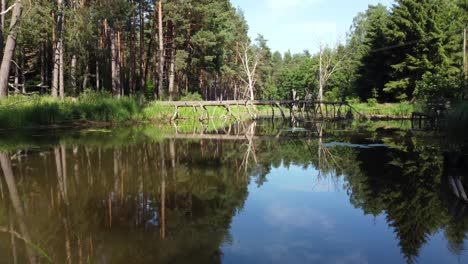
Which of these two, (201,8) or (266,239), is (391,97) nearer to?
(201,8)

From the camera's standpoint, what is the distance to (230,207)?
24.4 feet

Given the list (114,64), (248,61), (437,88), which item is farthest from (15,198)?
(248,61)

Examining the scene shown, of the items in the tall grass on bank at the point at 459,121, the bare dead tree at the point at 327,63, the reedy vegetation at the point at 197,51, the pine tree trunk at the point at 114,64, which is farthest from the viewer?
the bare dead tree at the point at 327,63

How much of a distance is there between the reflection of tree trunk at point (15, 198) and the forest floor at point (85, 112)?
9.08 m

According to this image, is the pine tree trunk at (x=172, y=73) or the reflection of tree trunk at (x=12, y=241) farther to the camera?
the pine tree trunk at (x=172, y=73)

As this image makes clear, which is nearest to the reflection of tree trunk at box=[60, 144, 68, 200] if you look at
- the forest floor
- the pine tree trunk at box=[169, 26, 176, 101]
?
the forest floor

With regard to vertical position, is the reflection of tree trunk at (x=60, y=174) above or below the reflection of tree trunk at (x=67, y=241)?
above

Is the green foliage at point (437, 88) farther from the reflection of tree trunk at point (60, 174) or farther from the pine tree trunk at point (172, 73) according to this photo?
the pine tree trunk at point (172, 73)

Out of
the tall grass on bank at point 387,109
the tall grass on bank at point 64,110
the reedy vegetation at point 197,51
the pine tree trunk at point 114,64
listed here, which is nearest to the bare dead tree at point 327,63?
the reedy vegetation at point 197,51

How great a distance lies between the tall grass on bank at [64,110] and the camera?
20547 millimetres

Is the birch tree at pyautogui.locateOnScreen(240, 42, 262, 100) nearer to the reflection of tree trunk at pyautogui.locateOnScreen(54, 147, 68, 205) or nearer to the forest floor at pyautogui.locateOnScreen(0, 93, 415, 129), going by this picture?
the forest floor at pyautogui.locateOnScreen(0, 93, 415, 129)

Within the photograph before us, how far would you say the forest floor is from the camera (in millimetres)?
20766

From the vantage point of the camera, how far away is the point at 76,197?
25.6 ft

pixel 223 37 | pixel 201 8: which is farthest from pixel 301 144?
pixel 223 37
